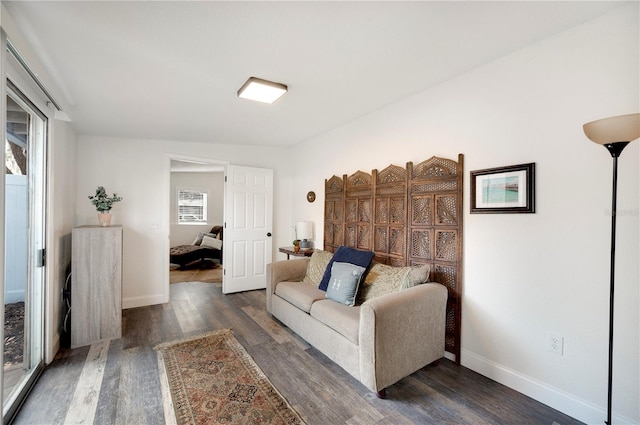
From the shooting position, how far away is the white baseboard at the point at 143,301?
12.4 feet

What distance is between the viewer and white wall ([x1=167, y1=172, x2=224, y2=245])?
7.11 metres

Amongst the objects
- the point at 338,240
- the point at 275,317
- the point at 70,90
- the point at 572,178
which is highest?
the point at 70,90

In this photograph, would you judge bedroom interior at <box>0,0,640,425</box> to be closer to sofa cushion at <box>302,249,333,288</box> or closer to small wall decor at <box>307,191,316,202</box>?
sofa cushion at <box>302,249,333,288</box>

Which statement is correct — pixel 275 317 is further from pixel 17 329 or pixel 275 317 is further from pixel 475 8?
pixel 475 8

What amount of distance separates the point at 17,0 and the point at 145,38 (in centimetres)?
55

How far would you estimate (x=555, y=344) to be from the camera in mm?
1807

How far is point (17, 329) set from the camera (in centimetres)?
204

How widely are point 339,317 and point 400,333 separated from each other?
1.64 ft

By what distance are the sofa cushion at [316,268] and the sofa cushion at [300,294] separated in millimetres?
114

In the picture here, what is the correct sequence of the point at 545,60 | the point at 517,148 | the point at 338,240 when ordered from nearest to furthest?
the point at 545,60
the point at 517,148
the point at 338,240

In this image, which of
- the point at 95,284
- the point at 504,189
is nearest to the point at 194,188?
the point at 95,284

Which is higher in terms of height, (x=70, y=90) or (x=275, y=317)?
(x=70, y=90)

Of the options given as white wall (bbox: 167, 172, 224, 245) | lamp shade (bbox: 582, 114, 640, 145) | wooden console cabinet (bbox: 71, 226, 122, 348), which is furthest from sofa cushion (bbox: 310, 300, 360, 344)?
white wall (bbox: 167, 172, 224, 245)

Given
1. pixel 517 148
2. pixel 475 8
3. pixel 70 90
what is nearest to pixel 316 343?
pixel 517 148
